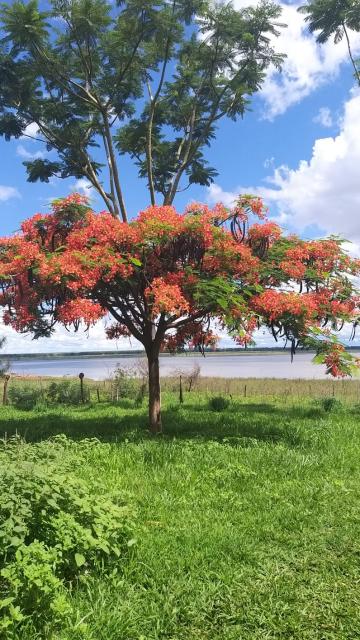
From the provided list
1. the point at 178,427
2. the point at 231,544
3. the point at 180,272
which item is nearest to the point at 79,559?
the point at 231,544

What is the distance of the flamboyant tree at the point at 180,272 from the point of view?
951 centimetres

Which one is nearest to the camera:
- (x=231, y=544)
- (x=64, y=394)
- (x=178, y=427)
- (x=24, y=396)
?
(x=231, y=544)

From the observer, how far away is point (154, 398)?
40.8 ft

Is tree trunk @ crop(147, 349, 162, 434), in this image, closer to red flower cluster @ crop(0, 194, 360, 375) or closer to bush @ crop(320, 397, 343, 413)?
red flower cluster @ crop(0, 194, 360, 375)

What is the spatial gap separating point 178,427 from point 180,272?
14.6 feet

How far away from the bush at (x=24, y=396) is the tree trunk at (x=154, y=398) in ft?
33.5

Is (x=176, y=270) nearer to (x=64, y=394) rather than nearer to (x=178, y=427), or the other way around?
(x=178, y=427)

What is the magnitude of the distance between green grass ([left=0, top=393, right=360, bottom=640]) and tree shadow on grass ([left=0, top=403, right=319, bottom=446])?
62cm

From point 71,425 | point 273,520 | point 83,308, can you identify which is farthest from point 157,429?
point 273,520

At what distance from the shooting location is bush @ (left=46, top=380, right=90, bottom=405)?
79.2 ft

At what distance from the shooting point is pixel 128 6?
49.7 feet

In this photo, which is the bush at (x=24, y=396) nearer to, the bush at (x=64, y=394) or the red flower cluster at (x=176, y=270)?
the bush at (x=64, y=394)

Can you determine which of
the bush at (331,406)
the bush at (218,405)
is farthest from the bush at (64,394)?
the bush at (331,406)

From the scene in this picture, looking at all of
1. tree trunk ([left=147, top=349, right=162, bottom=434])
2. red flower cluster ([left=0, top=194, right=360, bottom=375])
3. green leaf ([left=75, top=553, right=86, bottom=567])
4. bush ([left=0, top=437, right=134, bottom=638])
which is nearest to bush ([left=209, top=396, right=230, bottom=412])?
tree trunk ([left=147, top=349, right=162, bottom=434])
